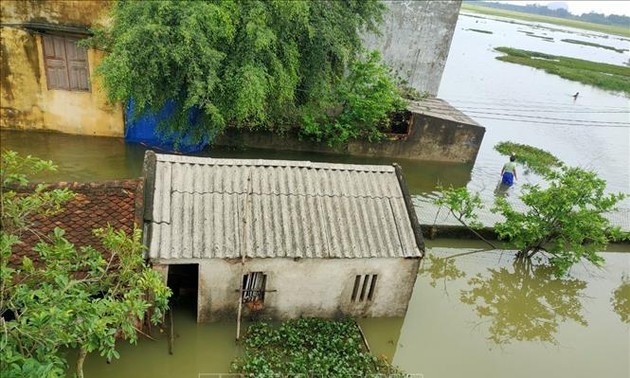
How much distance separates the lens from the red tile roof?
20.3 feet

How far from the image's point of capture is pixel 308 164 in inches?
310

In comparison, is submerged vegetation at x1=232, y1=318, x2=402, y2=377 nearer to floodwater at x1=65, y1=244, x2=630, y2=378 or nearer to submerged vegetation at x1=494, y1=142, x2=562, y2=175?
floodwater at x1=65, y1=244, x2=630, y2=378

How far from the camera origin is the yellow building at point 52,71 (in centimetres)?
1178

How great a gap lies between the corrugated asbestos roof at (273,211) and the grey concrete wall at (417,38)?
10684 mm

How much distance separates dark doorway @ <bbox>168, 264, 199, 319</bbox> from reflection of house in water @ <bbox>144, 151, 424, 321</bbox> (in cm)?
2

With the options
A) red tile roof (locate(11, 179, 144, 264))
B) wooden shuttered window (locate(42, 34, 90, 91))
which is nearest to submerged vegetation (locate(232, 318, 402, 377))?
red tile roof (locate(11, 179, 144, 264))

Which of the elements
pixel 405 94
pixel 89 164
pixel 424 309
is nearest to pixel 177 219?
pixel 424 309

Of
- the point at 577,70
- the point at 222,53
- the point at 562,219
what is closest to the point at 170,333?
the point at 222,53

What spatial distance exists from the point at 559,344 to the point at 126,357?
767 cm

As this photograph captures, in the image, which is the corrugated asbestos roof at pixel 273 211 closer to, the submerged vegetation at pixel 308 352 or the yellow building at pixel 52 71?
the submerged vegetation at pixel 308 352

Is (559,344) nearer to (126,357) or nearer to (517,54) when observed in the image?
(126,357)

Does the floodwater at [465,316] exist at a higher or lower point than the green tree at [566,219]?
lower

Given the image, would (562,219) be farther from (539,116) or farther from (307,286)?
(539,116)

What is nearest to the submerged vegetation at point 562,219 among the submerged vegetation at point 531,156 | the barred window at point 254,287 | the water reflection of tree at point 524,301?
the water reflection of tree at point 524,301
